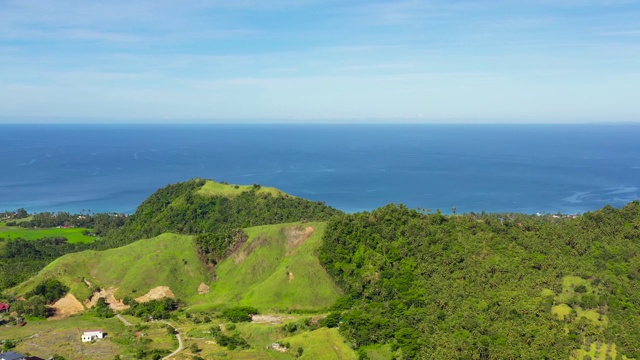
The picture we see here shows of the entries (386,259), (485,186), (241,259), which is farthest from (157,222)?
(485,186)

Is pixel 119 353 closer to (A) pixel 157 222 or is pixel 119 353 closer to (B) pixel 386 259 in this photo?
(B) pixel 386 259

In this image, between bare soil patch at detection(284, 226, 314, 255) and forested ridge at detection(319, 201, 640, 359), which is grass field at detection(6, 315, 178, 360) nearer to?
forested ridge at detection(319, 201, 640, 359)

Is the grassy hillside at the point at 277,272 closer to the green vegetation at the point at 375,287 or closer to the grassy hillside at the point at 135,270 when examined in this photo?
the green vegetation at the point at 375,287

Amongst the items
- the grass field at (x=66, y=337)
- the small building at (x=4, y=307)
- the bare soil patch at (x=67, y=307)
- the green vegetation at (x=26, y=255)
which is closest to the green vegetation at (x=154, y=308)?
the grass field at (x=66, y=337)

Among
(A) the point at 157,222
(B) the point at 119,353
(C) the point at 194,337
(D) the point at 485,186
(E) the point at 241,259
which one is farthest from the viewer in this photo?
(D) the point at 485,186

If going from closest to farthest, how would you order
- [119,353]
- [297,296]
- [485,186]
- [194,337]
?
[119,353] → [194,337] → [297,296] → [485,186]

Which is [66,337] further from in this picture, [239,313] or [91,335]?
[239,313]
